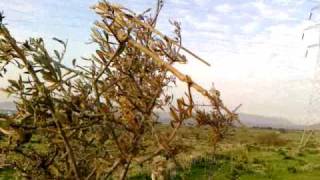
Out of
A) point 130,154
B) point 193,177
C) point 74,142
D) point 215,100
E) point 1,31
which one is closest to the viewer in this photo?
point 215,100

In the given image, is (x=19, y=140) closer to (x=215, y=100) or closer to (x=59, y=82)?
(x=59, y=82)

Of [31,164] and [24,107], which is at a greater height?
[24,107]

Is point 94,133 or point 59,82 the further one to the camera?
point 94,133

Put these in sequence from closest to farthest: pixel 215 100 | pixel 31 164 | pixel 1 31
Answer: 1. pixel 215 100
2. pixel 1 31
3. pixel 31 164

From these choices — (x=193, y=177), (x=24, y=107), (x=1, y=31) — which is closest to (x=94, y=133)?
(x=24, y=107)

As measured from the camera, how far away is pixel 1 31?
1.70m

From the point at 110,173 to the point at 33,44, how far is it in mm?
485

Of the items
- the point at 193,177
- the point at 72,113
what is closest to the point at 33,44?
the point at 72,113

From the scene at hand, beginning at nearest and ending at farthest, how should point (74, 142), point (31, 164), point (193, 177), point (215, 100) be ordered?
point (215, 100) < point (74, 142) < point (31, 164) < point (193, 177)

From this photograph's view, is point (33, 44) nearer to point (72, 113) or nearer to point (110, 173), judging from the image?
point (72, 113)

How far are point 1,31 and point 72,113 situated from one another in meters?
0.33

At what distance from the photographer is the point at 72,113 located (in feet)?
5.94

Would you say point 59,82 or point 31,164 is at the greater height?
point 59,82

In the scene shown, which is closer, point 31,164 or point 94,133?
point 94,133
